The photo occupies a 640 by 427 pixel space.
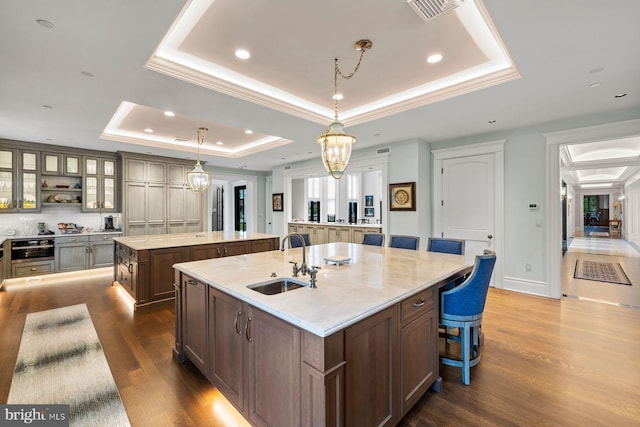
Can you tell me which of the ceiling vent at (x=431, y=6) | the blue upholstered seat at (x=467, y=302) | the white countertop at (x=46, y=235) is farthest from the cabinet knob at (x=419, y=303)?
the white countertop at (x=46, y=235)

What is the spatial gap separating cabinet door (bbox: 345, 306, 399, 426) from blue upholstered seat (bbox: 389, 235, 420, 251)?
2.32 meters

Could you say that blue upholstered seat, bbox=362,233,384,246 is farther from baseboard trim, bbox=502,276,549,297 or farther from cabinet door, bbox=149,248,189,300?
cabinet door, bbox=149,248,189,300

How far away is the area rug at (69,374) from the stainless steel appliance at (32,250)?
2.71m

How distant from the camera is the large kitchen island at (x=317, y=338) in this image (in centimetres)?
129

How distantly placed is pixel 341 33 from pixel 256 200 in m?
7.38

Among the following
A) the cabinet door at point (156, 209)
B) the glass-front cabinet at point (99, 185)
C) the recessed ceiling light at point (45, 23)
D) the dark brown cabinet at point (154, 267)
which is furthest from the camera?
the cabinet door at point (156, 209)

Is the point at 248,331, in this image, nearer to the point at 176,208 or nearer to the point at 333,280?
the point at 333,280

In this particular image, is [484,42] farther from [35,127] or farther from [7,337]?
[35,127]

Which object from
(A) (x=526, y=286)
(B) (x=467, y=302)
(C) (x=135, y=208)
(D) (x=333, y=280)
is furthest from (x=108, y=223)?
(A) (x=526, y=286)

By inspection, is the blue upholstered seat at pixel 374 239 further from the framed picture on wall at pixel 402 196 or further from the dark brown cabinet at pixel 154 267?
the dark brown cabinet at pixel 154 267

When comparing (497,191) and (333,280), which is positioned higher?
(497,191)

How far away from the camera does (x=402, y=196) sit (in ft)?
17.7

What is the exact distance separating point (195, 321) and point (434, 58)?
10.6 feet

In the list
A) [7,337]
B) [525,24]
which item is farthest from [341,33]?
[7,337]
